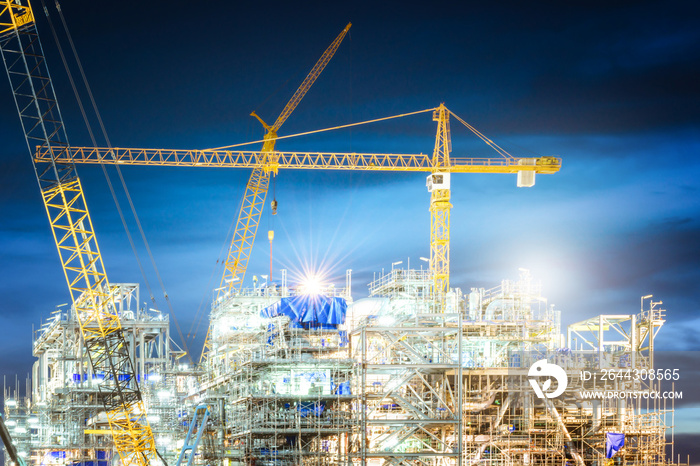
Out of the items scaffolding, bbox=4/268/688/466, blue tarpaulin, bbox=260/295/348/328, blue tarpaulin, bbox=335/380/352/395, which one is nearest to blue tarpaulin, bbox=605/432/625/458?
scaffolding, bbox=4/268/688/466

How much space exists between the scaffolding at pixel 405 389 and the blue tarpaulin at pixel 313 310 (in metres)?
0.53

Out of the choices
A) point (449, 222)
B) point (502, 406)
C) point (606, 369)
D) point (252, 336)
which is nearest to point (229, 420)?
point (252, 336)

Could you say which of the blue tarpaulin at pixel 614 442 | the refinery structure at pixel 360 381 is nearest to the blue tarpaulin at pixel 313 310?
the refinery structure at pixel 360 381

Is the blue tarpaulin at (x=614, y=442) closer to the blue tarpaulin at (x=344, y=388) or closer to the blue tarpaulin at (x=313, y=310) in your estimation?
the blue tarpaulin at (x=344, y=388)

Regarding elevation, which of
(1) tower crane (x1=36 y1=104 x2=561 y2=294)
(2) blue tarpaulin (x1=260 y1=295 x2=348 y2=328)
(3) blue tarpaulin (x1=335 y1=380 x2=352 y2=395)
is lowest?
(3) blue tarpaulin (x1=335 y1=380 x2=352 y2=395)

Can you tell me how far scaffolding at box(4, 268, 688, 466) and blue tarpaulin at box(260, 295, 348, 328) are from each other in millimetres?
532

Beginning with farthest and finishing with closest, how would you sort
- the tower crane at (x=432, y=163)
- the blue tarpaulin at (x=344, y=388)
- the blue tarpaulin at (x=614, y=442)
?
the tower crane at (x=432, y=163) < the blue tarpaulin at (x=614, y=442) < the blue tarpaulin at (x=344, y=388)

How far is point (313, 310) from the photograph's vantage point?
6022 cm

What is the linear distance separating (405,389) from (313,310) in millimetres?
9992

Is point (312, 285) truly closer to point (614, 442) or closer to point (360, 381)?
point (360, 381)

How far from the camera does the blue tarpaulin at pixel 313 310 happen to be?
60.1m

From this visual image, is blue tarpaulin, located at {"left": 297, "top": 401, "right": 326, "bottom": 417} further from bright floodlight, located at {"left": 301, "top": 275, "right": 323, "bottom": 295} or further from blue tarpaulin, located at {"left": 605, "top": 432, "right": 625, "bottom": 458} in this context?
blue tarpaulin, located at {"left": 605, "top": 432, "right": 625, "bottom": 458}

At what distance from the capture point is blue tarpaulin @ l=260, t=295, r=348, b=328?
6012cm

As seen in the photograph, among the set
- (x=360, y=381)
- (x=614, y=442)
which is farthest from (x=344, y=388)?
(x=614, y=442)
